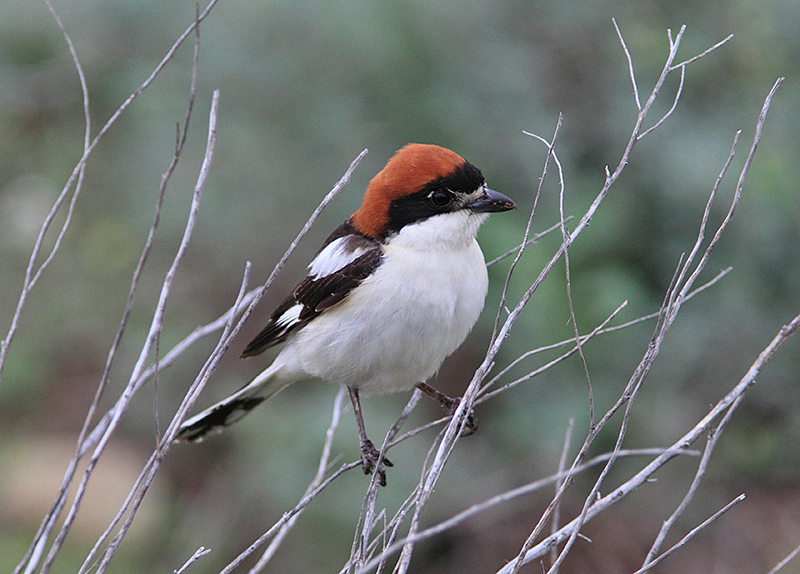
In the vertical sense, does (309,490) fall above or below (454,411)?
above

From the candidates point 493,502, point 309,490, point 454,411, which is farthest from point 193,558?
point 454,411

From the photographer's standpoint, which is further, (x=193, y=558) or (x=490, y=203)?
(x=490, y=203)

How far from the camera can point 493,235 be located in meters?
3.14

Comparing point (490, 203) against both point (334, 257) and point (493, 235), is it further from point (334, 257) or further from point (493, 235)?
point (493, 235)

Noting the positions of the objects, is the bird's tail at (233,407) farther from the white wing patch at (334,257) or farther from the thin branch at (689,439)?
the thin branch at (689,439)

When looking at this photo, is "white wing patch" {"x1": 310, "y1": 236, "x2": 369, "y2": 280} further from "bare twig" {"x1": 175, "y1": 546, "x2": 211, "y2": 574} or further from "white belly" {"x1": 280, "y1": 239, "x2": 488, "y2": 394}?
"bare twig" {"x1": 175, "y1": 546, "x2": 211, "y2": 574}

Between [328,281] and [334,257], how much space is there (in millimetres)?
104

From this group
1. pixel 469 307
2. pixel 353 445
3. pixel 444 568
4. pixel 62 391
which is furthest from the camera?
pixel 62 391

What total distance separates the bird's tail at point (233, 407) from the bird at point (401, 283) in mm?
189

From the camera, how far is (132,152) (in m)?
4.55

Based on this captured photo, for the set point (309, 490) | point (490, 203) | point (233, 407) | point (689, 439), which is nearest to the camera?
point (689, 439)

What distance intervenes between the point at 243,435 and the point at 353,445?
1.10 metres

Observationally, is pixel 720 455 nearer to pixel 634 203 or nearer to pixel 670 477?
pixel 670 477

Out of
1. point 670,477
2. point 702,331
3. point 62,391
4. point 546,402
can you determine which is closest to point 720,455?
point 670,477
